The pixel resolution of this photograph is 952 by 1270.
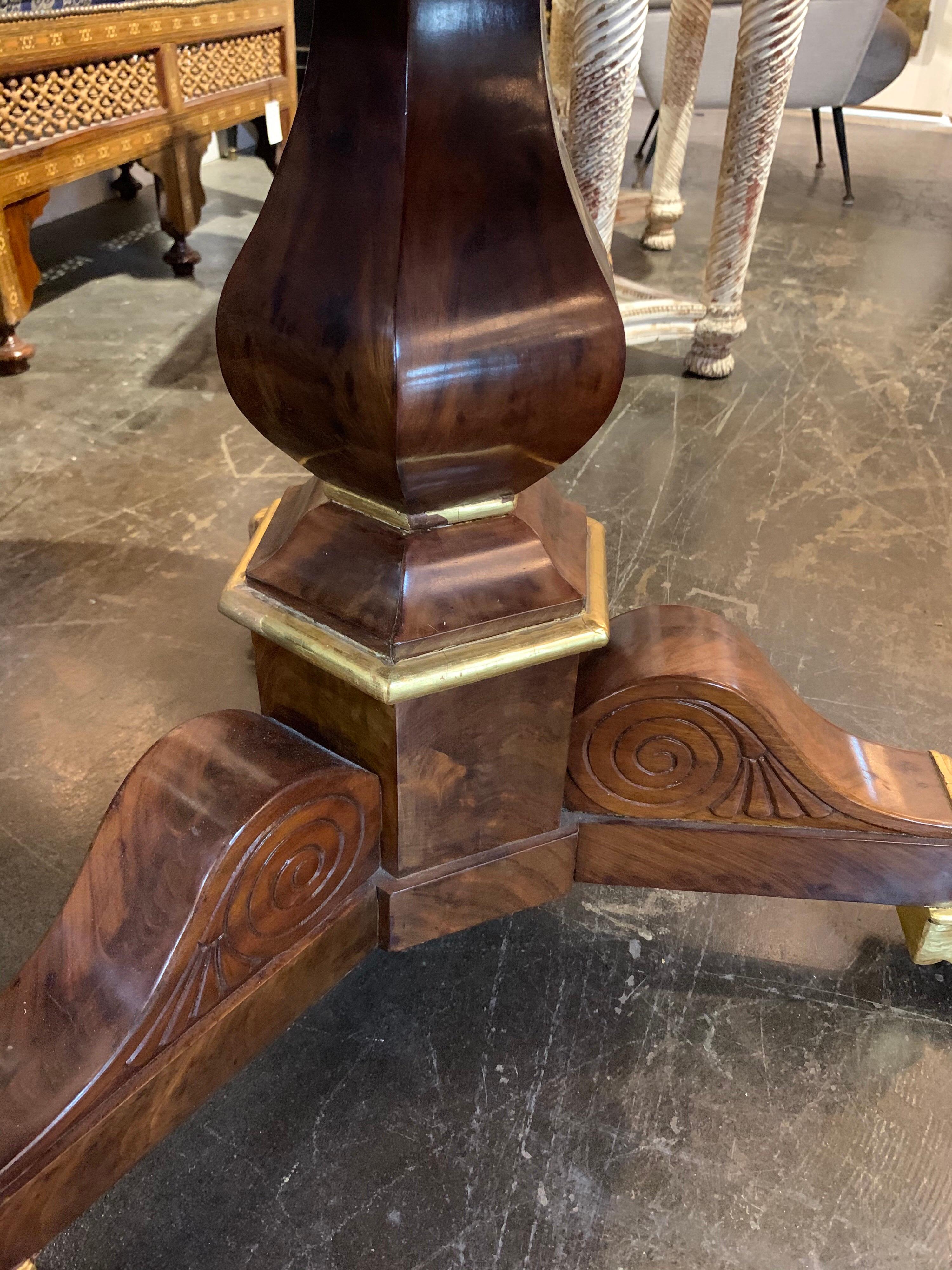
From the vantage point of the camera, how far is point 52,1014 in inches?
16.9

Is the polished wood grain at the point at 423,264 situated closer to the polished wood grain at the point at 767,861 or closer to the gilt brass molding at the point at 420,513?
the gilt brass molding at the point at 420,513

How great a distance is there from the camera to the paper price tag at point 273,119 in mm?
2206

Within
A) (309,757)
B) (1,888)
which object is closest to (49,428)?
(1,888)

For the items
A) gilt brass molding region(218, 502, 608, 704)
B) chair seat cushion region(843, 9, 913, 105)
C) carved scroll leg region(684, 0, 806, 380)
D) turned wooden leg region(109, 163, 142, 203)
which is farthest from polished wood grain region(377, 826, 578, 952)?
chair seat cushion region(843, 9, 913, 105)

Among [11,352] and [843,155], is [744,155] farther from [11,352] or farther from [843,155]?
[843,155]

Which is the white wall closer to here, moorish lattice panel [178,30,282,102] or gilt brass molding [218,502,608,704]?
moorish lattice panel [178,30,282,102]

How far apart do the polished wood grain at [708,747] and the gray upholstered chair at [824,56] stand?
2048 mm

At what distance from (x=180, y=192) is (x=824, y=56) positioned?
167 centimetres

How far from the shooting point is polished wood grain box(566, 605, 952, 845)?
522mm

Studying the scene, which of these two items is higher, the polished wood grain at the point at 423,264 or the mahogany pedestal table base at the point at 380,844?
the polished wood grain at the point at 423,264

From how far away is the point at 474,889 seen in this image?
1.79ft

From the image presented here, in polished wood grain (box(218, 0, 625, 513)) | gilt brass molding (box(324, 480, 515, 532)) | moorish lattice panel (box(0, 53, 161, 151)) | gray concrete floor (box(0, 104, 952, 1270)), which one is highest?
polished wood grain (box(218, 0, 625, 513))

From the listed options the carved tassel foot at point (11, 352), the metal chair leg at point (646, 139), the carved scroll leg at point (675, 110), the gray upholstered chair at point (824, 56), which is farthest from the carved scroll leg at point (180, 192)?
the metal chair leg at point (646, 139)

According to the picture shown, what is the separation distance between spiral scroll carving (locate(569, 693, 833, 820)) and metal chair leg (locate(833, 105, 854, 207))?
8.49 ft
